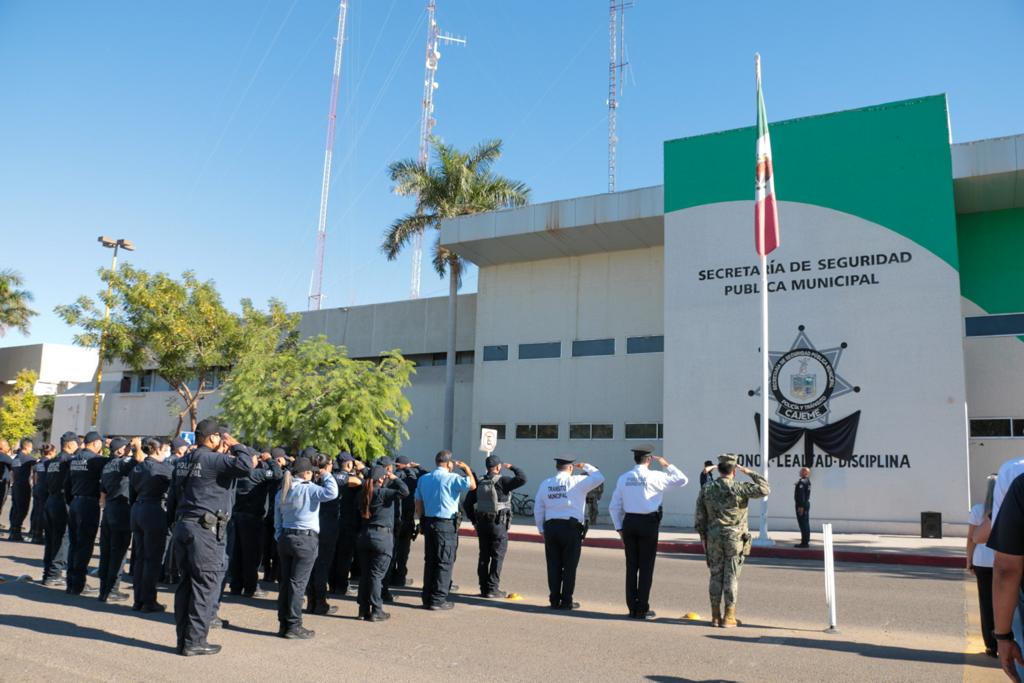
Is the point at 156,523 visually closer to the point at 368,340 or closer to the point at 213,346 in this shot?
the point at 213,346

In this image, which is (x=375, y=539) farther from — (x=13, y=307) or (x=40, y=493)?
(x=13, y=307)

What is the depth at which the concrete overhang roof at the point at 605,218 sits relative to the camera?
21.2 m

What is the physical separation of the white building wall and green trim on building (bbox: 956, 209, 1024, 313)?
914 centimetres

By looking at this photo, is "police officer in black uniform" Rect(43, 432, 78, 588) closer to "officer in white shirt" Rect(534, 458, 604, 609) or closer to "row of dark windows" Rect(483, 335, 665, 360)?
"officer in white shirt" Rect(534, 458, 604, 609)

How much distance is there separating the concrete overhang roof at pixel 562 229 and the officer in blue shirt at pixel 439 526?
710 inches

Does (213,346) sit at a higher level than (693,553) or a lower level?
higher

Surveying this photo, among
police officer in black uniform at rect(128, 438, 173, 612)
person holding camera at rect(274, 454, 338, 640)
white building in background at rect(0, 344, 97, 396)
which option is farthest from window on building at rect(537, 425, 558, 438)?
white building in background at rect(0, 344, 97, 396)

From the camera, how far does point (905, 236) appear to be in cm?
2145

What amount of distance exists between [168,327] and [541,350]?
46.7ft

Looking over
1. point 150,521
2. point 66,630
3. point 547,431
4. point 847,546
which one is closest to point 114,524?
point 150,521

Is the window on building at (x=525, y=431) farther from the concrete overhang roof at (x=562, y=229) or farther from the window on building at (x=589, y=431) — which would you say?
the concrete overhang roof at (x=562, y=229)

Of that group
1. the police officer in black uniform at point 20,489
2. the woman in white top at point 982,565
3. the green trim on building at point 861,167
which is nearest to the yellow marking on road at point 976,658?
the woman in white top at point 982,565

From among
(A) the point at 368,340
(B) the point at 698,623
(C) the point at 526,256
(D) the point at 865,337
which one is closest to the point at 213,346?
(A) the point at 368,340

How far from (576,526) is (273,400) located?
1633 cm
